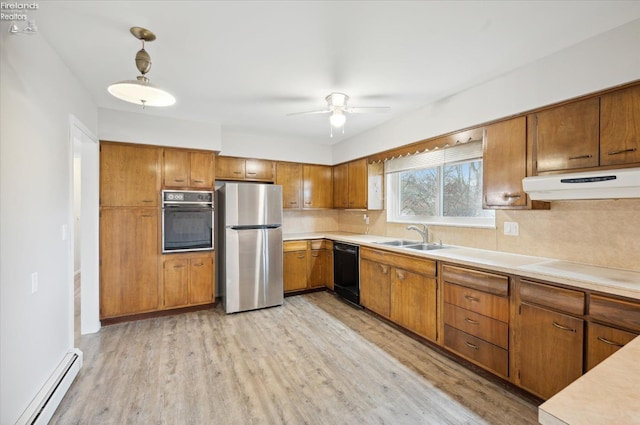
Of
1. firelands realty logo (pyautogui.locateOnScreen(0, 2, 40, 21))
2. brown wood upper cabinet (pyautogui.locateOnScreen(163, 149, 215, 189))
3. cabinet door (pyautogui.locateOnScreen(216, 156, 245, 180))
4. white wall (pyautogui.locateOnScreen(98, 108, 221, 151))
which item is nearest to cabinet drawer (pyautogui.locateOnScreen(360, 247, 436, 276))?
cabinet door (pyautogui.locateOnScreen(216, 156, 245, 180))

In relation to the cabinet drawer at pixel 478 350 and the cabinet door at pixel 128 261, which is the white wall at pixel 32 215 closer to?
the cabinet door at pixel 128 261

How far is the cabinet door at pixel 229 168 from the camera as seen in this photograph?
4.35m

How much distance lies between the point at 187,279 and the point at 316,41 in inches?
128

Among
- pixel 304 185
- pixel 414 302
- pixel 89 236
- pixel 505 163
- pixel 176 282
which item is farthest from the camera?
pixel 304 185

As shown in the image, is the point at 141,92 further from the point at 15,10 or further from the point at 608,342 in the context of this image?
the point at 608,342

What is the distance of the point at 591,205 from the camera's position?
2.18 m

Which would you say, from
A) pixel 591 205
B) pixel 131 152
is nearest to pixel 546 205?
pixel 591 205

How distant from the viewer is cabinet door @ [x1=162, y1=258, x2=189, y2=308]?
3.70 metres

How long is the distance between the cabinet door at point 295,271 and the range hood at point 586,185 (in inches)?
123

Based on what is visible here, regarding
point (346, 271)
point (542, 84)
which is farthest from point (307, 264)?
point (542, 84)

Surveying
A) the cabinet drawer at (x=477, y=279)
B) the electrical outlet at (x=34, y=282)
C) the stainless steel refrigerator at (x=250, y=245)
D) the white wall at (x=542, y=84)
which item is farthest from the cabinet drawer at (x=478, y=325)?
the electrical outlet at (x=34, y=282)

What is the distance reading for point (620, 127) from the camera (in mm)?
1863

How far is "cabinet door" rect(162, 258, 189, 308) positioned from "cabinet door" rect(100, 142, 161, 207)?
2.68 ft

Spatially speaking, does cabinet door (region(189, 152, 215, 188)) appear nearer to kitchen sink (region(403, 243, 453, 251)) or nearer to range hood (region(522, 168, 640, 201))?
kitchen sink (region(403, 243, 453, 251))
